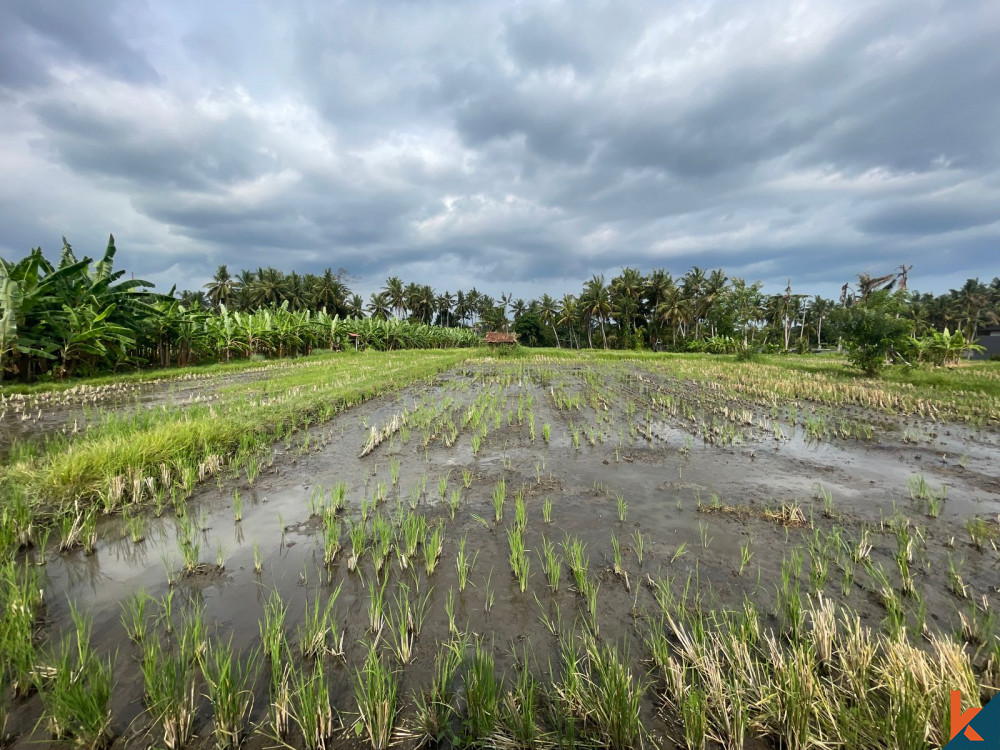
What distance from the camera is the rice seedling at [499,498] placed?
12.8 feet

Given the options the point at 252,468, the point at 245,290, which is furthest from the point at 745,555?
the point at 245,290

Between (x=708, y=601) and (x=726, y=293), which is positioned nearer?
(x=708, y=601)

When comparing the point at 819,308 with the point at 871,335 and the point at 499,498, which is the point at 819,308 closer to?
the point at 871,335

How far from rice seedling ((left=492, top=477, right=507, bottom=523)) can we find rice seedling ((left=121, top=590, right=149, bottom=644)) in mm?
2508

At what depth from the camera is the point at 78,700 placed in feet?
5.50

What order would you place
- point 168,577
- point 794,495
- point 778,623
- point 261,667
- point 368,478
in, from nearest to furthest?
point 261,667
point 778,623
point 168,577
point 794,495
point 368,478

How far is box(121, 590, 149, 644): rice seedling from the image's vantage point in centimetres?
227

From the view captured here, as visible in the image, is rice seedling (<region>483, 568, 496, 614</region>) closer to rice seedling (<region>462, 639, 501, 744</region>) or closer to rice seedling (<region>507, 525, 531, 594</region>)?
rice seedling (<region>507, 525, 531, 594</region>)

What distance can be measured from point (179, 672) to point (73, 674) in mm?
463

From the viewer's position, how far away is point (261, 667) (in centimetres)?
212

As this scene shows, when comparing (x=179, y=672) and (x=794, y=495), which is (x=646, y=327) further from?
(x=179, y=672)

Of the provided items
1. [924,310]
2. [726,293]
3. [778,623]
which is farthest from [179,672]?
[924,310]

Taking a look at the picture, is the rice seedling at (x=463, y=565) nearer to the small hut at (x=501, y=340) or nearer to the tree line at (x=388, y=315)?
the tree line at (x=388, y=315)

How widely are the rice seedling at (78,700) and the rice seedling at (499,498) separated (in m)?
2.67
